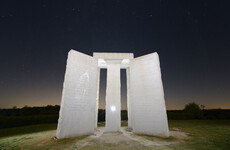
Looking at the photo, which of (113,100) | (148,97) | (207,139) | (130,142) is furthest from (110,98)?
(207,139)

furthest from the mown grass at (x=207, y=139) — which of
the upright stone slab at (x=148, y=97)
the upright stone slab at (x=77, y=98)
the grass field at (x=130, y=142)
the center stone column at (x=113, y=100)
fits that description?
the upright stone slab at (x=77, y=98)

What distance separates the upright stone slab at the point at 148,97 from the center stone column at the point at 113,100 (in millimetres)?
1777

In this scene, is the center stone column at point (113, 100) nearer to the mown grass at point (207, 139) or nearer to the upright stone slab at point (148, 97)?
the upright stone slab at point (148, 97)

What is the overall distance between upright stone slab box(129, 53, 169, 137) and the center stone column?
178 cm

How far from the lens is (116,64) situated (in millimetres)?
13516

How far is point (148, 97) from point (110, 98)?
4.15 metres

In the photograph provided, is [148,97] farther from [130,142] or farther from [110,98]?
[130,142]

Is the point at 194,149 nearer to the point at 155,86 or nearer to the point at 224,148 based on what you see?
the point at 224,148

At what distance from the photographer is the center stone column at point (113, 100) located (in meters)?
11.8

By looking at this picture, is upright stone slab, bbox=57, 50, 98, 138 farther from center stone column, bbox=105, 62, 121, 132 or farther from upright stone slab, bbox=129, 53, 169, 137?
upright stone slab, bbox=129, 53, 169, 137

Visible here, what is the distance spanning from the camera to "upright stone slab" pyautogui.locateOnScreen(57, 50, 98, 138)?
883 cm

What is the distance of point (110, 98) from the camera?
12297mm

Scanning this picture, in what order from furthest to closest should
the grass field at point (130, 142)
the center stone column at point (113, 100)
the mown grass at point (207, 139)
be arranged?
the center stone column at point (113, 100), the grass field at point (130, 142), the mown grass at point (207, 139)

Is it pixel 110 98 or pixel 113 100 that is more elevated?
pixel 110 98
